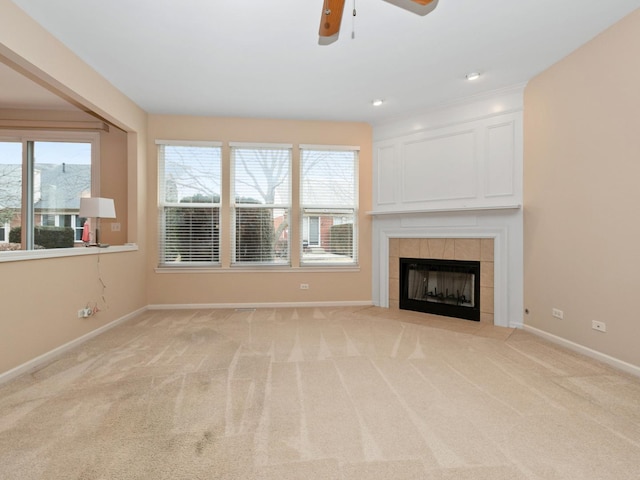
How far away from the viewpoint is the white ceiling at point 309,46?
253 cm

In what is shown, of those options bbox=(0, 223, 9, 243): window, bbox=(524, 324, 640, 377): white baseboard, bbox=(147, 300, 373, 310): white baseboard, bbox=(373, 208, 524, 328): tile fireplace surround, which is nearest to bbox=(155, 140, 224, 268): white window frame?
bbox=(147, 300, 373, 310): white baseboard

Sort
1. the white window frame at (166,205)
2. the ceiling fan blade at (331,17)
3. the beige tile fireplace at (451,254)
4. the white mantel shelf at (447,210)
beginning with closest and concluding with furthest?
the ceiling fan blade at (331,17) < the white mantel shelf at (447,210) < the beige tile fireplace at (451,254) < the white window frame at (166,205)

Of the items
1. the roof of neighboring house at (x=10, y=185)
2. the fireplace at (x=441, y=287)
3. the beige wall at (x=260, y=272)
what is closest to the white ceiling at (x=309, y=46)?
the beige wall at (x=260, y=272)

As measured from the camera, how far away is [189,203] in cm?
484

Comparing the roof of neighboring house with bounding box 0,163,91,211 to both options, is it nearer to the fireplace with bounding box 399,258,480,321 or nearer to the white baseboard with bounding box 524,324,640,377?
the fireplace with bounding box 399,258,480,321

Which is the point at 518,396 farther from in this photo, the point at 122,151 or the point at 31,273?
the point at 122,151

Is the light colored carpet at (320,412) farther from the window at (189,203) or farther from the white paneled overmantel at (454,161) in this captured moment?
the white paneled overmantel at (454,161)

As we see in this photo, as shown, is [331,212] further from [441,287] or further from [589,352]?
[589,352]

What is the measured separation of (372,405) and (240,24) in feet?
10.6

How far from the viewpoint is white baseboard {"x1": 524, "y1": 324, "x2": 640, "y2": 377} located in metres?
2.54

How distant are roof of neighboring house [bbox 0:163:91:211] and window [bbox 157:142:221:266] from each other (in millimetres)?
1070

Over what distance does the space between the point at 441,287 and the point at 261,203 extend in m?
3.06

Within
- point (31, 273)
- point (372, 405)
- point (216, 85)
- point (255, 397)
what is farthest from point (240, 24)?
point (372, 405)

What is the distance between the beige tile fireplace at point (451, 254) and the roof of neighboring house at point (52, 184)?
4.71 metres
